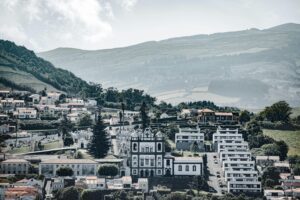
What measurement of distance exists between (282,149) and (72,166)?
20230 millimetres

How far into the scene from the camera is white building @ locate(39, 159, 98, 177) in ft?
206

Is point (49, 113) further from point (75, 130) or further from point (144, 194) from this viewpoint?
point (144, 194)

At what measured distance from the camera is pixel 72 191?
188 ft

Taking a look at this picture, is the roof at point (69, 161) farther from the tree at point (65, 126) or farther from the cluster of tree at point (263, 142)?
the cluster of tree at point (263, 142)

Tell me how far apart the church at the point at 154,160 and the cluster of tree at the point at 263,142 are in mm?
8643

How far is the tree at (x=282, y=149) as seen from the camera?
2781 inches

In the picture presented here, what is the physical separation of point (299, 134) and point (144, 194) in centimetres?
2861

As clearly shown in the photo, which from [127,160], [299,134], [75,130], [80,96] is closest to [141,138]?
[127,160]

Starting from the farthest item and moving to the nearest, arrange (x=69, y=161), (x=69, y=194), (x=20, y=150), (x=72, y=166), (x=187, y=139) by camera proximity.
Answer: (x=187, y=139)
(x=20, y=150)
(x=69, y=161)
(x=72, y=166)
(x=69, y=194)

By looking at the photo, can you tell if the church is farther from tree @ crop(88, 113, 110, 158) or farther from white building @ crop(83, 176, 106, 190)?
white building @ crop(83, 176, 106, 190)

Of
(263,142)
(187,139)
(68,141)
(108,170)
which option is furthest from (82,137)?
(263,142)

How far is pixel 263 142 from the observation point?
7400cm

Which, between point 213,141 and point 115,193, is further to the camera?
point 213,141

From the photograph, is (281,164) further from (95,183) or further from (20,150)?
(20,150)
